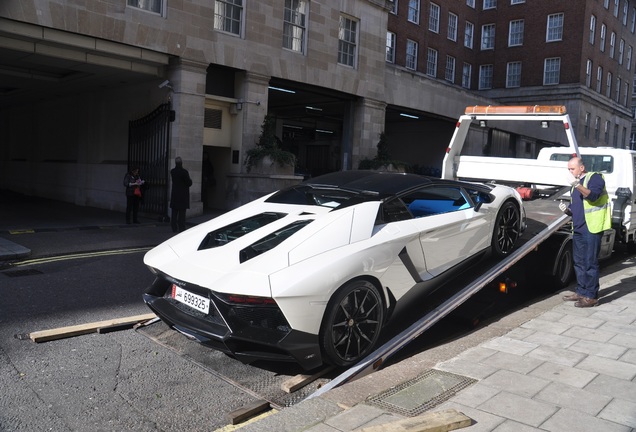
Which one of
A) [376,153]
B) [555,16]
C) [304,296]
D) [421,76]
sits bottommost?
[304,296]

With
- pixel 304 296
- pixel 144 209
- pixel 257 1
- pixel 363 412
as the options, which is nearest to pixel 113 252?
pixel 144 209

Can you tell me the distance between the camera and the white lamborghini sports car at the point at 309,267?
3953 millimetres

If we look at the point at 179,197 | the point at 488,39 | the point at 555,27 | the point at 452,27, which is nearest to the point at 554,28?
the point at 555,27

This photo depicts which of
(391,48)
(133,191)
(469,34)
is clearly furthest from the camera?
(469,34)

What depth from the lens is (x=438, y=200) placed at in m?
6.54

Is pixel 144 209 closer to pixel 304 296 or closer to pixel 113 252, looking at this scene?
pixel 113 252

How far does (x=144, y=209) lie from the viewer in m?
15.6

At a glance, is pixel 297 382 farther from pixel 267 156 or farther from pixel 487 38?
pixel 487 38

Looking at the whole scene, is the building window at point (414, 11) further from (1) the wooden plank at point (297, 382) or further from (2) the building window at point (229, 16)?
(1) the wooden plank at point (297, 382)

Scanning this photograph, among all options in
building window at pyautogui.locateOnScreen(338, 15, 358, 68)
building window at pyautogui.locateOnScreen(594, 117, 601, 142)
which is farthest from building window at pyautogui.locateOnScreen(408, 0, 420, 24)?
building window at pyautogui.locateOnScreen(594, 117, 601, 142)

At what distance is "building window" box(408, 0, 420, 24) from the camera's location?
3241cm

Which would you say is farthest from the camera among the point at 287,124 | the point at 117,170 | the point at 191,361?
the point at 287,124

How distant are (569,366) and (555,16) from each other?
40.8 metres

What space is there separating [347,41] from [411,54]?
15.0 meters
